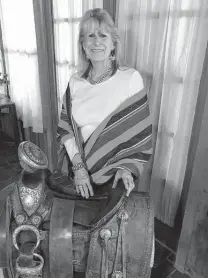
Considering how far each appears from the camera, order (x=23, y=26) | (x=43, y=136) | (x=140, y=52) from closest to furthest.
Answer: (x=140, y=52)
(x=23, y=26)
(x=43, y=136)

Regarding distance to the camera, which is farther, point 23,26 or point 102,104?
point 23,26

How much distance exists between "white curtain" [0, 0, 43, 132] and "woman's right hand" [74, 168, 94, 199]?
1.86 m

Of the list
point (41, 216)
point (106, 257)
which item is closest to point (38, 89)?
point (41, 216)

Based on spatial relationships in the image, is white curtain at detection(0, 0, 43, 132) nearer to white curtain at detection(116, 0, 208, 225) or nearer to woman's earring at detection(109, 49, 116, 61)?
white curtain at detection(116, 0, 208, 225)

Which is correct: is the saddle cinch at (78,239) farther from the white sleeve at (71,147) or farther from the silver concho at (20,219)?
the white sleeve at (71,147)

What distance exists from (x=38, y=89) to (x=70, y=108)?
1661mm

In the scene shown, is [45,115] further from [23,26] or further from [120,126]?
[120,126]

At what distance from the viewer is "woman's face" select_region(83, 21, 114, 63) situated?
1129 mm

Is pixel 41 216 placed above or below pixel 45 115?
above

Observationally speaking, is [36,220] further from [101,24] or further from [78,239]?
[101,24]

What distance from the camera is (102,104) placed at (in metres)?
1.22

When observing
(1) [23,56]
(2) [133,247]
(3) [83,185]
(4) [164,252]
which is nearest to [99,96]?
(3) [83,185]

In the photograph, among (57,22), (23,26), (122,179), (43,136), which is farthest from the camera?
(43,136)

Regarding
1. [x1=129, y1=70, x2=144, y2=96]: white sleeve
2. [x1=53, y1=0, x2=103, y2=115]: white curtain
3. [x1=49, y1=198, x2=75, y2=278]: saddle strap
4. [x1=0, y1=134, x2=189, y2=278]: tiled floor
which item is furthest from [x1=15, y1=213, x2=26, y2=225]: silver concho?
[x1=53, y1=0, x2=103, y2=115]: white curtain
